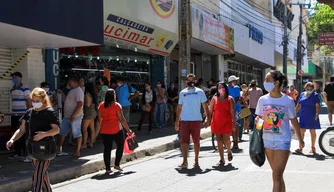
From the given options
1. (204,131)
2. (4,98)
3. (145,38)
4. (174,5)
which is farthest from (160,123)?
(4,98)

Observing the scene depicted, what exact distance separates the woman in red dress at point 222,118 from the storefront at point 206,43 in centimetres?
913

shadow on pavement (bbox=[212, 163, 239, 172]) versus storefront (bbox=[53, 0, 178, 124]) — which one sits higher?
storefront (bbox=[53, 0, 178, 124])

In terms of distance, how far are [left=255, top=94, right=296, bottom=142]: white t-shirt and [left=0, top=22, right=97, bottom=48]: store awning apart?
208 inches

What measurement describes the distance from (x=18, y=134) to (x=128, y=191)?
6.63 feet

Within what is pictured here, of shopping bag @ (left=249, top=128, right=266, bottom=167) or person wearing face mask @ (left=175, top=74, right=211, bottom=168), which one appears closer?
shopping bag @ (left=249, top=128, right=266, bottom=167)

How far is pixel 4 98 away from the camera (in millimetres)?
11000

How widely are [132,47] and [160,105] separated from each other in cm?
226

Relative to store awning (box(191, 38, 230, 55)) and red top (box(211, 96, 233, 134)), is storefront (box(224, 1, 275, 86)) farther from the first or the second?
red top (box(211, 96, 233, 134))

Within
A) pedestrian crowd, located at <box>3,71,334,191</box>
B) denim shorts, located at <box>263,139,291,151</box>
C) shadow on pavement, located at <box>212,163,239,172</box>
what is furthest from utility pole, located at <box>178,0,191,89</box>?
denim shorts, located at <box>263,139,291,151</box>

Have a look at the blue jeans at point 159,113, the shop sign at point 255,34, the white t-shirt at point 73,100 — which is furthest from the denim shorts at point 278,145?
the shop sign at point 255,34

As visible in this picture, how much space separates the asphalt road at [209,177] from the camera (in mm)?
7004

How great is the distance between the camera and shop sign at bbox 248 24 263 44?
2847 centimetres

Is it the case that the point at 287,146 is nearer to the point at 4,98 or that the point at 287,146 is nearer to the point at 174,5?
the point at 4,98

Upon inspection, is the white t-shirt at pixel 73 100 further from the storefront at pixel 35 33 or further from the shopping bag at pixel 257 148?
the shopping bag at pixel 257 148
